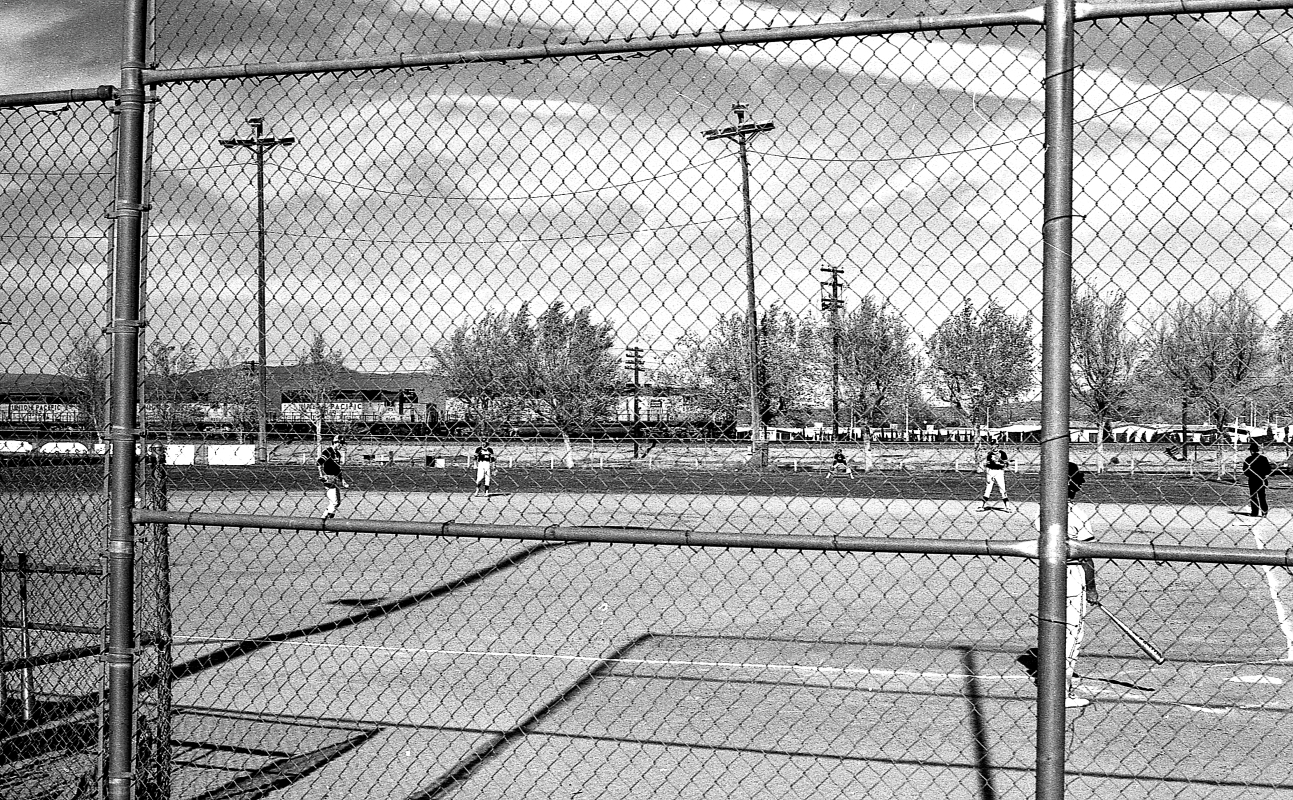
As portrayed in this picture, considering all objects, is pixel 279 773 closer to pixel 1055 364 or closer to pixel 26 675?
pixel 26 675

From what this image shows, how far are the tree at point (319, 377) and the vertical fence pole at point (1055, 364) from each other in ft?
8.51

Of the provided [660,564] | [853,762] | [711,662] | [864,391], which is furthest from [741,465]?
[853,762]

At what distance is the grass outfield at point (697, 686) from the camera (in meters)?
5.92

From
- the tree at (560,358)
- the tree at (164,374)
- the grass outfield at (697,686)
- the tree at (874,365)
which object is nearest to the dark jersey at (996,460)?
the tree at (874,365)

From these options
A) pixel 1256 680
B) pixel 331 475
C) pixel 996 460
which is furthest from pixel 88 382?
pixel 996 460

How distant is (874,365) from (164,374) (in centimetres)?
1581

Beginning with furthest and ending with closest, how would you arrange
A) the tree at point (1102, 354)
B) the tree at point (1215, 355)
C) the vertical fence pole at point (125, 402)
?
1. the tree at point (1215, 355)
2. the tree at point (1102, 354)
3. the vertical fence pole at point (125, 402)

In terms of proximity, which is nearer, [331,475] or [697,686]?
[697,686]

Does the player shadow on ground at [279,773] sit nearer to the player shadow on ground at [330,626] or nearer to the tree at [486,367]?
the player shadow on ground at [330,626]

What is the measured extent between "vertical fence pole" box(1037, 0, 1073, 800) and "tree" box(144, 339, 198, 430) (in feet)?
10.2

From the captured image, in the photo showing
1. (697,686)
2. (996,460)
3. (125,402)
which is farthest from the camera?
(996,460)

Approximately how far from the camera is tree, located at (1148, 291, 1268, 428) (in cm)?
1194

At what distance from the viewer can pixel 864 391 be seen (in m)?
22.7

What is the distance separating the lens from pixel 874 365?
71.5ft
